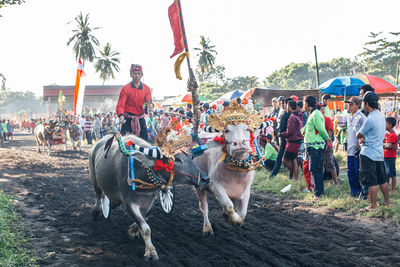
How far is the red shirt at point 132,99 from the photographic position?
6.56 metres

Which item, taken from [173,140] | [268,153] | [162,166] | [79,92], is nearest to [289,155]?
[268,153]

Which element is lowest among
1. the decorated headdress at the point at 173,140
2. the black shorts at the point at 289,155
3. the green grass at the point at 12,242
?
the green grass at the point at 12,242

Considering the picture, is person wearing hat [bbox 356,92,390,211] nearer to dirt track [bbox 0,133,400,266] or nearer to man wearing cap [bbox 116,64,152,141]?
dirt track [bbox 0,133,400,266]

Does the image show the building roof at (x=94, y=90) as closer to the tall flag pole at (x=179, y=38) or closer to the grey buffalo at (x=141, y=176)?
the tall flag pole at (x=179, y=38)

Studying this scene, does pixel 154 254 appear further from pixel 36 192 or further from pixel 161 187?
pixel 36 192

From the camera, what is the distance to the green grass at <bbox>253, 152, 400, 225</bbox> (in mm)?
5895

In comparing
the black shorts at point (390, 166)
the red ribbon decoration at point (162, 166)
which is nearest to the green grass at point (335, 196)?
the black shorts at point (390, 166)

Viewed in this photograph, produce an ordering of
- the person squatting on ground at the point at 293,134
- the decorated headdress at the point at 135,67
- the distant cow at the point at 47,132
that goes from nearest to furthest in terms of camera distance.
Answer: the decorated headdress at the point at 135,67 → the person squatting on ground at the point at 293,134 → the distant cow at the point at 47,132

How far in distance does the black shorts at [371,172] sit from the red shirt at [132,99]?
4328mm

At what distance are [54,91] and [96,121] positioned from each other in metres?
24.1

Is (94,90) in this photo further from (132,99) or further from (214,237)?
(214,237)

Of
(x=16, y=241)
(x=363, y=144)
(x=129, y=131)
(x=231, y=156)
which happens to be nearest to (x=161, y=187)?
(x=231, y=156)

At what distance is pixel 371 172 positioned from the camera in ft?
19.1

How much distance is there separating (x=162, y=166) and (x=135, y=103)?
2772 millimetres
